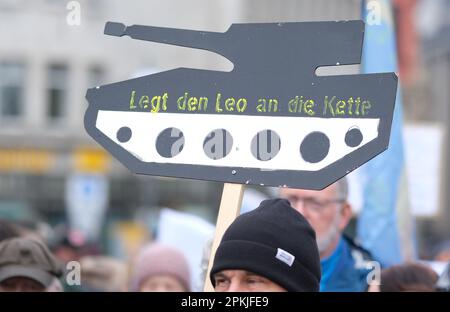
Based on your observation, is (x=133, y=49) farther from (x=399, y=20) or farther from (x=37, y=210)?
(x=399, y=20)

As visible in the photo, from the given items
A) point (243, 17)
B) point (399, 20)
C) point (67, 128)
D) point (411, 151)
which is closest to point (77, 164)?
point (67, 128)

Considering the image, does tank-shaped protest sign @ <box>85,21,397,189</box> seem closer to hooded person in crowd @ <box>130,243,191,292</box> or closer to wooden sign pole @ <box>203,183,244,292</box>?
wooden sign pole @ <box>203,183,244,292</box>

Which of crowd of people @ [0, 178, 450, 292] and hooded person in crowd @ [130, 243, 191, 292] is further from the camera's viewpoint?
hooded person in crowd @ [130, 243, 191, 292]

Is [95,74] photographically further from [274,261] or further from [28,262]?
[274,261]

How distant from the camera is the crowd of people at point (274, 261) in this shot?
257 cm

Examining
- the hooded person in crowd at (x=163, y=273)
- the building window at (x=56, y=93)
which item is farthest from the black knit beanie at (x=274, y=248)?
the building window at (x=56, y=93)

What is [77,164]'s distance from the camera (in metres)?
28.2

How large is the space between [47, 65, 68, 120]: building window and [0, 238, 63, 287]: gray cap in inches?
1022

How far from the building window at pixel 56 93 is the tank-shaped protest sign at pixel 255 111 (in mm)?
26455

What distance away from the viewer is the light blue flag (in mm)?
Result: 4406

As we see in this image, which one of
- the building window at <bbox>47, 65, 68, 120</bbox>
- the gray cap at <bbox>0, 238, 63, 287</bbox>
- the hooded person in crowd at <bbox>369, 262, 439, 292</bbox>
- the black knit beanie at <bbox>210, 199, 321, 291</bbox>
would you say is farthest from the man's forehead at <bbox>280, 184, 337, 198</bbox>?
the building window at <bbox>47, 65, 68, 120</bbox>

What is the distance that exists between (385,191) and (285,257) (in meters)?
1.94

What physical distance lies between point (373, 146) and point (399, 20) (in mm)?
25609
